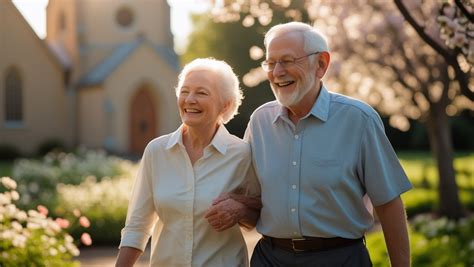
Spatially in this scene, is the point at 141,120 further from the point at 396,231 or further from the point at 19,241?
the point at 396,231

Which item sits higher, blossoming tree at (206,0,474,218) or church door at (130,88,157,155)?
blossoming tree at (206,0,474,218)

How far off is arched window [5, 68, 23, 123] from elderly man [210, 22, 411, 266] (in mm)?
29776

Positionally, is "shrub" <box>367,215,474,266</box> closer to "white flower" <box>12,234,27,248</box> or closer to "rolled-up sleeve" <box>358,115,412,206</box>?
"white flower" <box>12,234,27,248</box>

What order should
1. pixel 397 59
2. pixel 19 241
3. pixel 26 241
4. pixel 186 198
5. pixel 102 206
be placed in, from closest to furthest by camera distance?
pixel 186 198 → pixel 19 241 → pixel 26 241 → pixel 102 206 → pixel 397 59

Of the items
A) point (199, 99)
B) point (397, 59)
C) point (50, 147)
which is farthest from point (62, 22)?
point (199, 99)

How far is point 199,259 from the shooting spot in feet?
12.8

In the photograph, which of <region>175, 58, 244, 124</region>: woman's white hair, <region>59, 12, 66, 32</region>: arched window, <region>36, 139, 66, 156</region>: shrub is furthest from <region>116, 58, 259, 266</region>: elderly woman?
<region>59, 12, 66, 32</region>: arched window

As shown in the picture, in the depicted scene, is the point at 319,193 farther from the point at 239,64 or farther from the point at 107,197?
the point at 239,64

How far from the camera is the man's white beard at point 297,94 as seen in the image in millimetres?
3736

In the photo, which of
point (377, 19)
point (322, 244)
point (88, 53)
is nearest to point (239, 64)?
point (88, 53)

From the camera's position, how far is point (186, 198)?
3896 millimetres

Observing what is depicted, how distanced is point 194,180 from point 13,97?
2986 cm

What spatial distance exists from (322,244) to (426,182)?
17.4 metres

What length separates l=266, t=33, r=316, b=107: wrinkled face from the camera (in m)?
3.75
